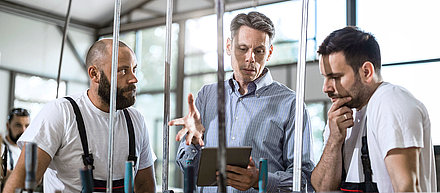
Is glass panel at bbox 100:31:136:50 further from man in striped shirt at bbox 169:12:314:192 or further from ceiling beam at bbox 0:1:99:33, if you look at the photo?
man in striped shirt at bbox 169:12:314:192

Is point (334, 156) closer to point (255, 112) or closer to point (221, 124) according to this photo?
point (255, 112)

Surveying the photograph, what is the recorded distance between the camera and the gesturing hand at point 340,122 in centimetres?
147

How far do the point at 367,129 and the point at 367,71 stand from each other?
202mm

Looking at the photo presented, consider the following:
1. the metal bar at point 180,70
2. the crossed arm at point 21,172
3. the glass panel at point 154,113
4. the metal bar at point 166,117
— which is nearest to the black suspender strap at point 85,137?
the crossed arm at point 21,172

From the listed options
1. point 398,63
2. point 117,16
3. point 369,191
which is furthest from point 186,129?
point 398,63

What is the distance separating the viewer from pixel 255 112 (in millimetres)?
1886

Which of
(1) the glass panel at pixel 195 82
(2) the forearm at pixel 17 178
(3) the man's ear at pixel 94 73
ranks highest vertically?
(1) the glass panel at pixel 195 82

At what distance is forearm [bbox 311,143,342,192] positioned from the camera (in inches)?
59.3

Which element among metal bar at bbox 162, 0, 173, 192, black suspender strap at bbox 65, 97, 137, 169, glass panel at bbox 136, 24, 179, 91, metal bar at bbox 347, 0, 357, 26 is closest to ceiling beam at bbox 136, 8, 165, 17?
glass panel at bbox 136, 24, 179, 91

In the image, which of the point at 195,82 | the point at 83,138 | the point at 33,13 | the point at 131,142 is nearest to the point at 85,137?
the point at 83,138

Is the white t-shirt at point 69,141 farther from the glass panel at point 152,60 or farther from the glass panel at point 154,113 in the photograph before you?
the glass panel at point 152,60

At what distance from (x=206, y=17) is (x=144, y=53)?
1.11m

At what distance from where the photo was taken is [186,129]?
5.12 ft

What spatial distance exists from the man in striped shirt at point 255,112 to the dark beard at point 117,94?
0.25m
